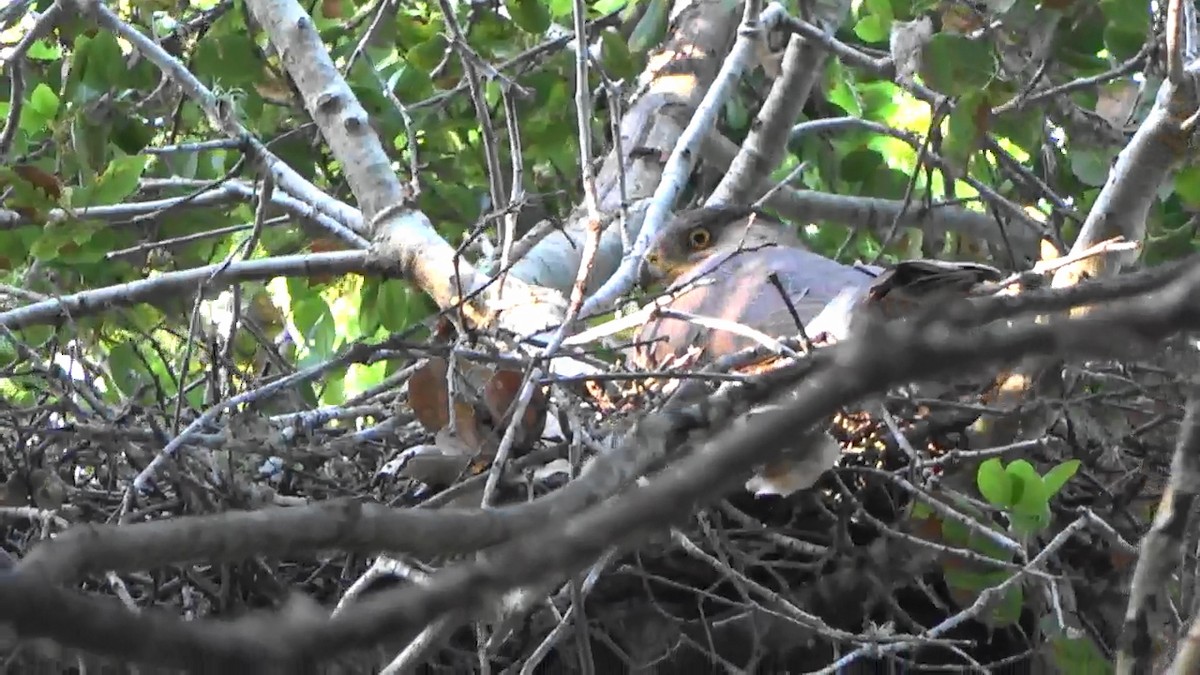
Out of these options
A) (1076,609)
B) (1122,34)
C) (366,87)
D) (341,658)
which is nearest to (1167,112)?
(1076,609)

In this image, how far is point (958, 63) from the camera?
1293 millimetres

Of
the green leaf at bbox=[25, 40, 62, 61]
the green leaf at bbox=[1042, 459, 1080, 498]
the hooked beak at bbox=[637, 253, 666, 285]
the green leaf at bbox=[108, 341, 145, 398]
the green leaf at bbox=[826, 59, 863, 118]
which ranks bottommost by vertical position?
the green leaf at bbox=[1042, 459, 1080, 498]

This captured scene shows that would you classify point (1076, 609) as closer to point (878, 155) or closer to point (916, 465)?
point (916, 465)

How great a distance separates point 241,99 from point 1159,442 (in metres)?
A: 1.28

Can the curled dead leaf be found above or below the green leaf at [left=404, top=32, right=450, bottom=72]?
below

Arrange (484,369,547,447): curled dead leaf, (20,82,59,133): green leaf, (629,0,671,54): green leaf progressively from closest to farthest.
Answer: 1. (484,369,547,447): curled dead leaf
2. (20,82,59,133): green leaf
3. (629,0,671,54): green leaf

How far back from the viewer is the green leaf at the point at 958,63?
1.29 metres

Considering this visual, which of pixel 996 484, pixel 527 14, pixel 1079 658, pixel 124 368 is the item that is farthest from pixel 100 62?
pixel 1079 658

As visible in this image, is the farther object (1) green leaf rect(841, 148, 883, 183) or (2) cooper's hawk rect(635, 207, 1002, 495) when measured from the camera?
(1) green leaf rect(841, 148, 883, 183)

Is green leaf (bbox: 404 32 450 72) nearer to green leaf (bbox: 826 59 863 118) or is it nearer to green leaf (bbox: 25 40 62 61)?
green leaf (bbox: 25 40 62 61)

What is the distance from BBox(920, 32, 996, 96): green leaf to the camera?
4.23ft

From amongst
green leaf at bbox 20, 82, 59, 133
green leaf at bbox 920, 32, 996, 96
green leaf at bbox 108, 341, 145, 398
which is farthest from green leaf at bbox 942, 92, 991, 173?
green leaf at bbox 20, 82, 59, 133

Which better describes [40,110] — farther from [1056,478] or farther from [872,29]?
[1056,478]

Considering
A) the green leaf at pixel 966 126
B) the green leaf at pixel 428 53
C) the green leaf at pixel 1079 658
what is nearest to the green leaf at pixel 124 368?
the green leaf at pixel 428 53
